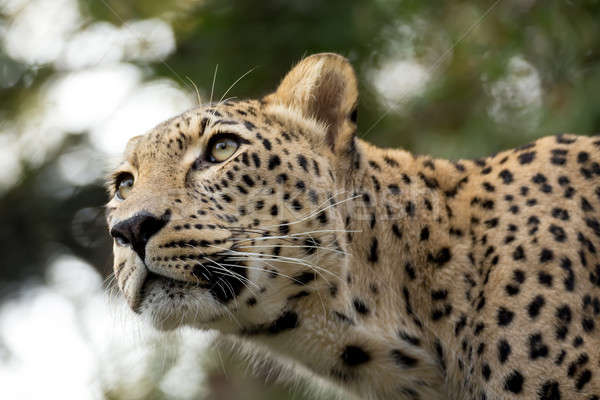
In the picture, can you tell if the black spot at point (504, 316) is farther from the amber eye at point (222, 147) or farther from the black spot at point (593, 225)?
the amber eye at point (222, 147)

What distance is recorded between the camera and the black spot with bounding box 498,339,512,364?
4.43 meters

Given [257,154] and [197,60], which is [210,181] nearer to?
[257,154]

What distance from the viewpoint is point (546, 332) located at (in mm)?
4340

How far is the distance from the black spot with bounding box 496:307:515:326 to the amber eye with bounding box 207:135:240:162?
2111mm

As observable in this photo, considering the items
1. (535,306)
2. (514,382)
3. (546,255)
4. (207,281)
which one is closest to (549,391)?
(514,382)

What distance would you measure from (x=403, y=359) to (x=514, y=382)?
0.89 meters

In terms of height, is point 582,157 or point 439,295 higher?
point 582,157

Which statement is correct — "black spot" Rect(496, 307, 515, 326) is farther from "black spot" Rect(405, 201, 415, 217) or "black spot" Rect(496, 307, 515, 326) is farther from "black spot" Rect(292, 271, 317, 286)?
"black spot" Rect(292, 271, 317, 286)

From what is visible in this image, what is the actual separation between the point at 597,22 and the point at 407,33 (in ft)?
7.11

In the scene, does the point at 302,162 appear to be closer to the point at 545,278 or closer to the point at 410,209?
the point at 410,209

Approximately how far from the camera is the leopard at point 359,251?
453 centimetres

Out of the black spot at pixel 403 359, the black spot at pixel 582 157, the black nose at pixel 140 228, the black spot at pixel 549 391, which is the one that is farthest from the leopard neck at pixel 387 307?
the black nose at pixel 140 228

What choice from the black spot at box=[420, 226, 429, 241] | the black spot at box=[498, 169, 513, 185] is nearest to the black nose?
the black spot at box=[420, 226, 429, 241]

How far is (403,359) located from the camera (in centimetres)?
506
